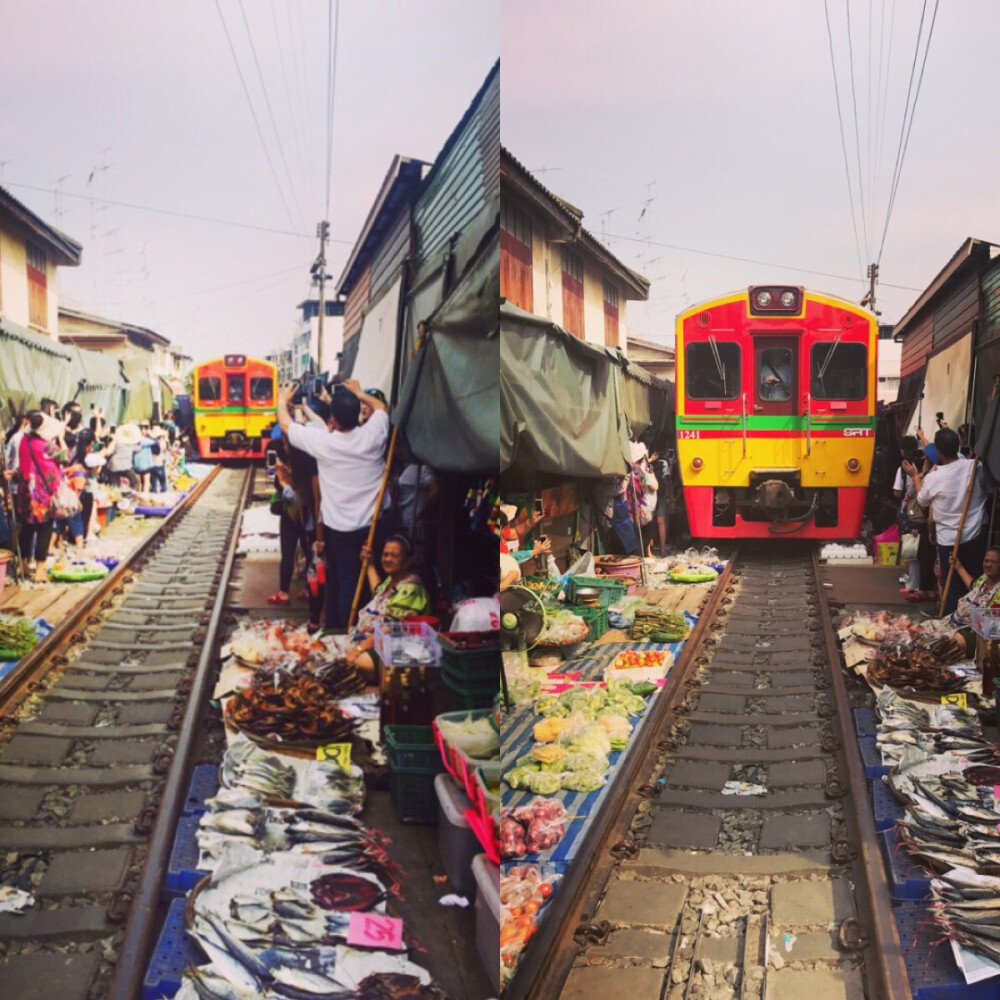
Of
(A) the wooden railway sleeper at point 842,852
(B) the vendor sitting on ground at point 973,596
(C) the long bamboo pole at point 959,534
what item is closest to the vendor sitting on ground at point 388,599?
(A) the wooden railway sleeper at point 842,852

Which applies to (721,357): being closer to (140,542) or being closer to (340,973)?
(140,542)

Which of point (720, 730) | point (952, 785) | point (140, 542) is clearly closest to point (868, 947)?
point (952, 785)

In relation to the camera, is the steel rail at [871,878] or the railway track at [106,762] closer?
the railway track at [106,762]

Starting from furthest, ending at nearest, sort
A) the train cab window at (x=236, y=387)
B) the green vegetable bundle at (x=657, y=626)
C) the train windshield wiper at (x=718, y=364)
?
1. the green vegetable bundle at (x=657, y=626)
2. the train windshield wiper at (x=718, y=364)
3. the train cab window at (x=236, y=387)

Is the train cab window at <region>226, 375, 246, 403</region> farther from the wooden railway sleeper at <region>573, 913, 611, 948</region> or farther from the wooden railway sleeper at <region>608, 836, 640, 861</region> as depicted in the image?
the wooden railway sleeper at <region>608, 836, 640, 861</region>

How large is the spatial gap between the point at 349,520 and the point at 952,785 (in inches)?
89.0

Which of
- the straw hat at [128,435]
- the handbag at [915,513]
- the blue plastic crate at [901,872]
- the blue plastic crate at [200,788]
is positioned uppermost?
the straw hat at [128,435]

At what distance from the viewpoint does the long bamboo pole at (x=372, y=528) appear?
86.7 inches

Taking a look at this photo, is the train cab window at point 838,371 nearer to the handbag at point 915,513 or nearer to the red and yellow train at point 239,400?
the handbag at point 915,513

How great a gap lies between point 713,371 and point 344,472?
240 centimetres

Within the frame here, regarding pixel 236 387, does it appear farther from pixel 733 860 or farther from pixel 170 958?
pixel 733 860

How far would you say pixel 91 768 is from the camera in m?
2.18

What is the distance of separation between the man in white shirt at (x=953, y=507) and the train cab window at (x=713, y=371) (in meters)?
0.91

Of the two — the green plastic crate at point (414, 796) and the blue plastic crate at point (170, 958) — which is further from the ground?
the green plastic crate at point (414, 796)
